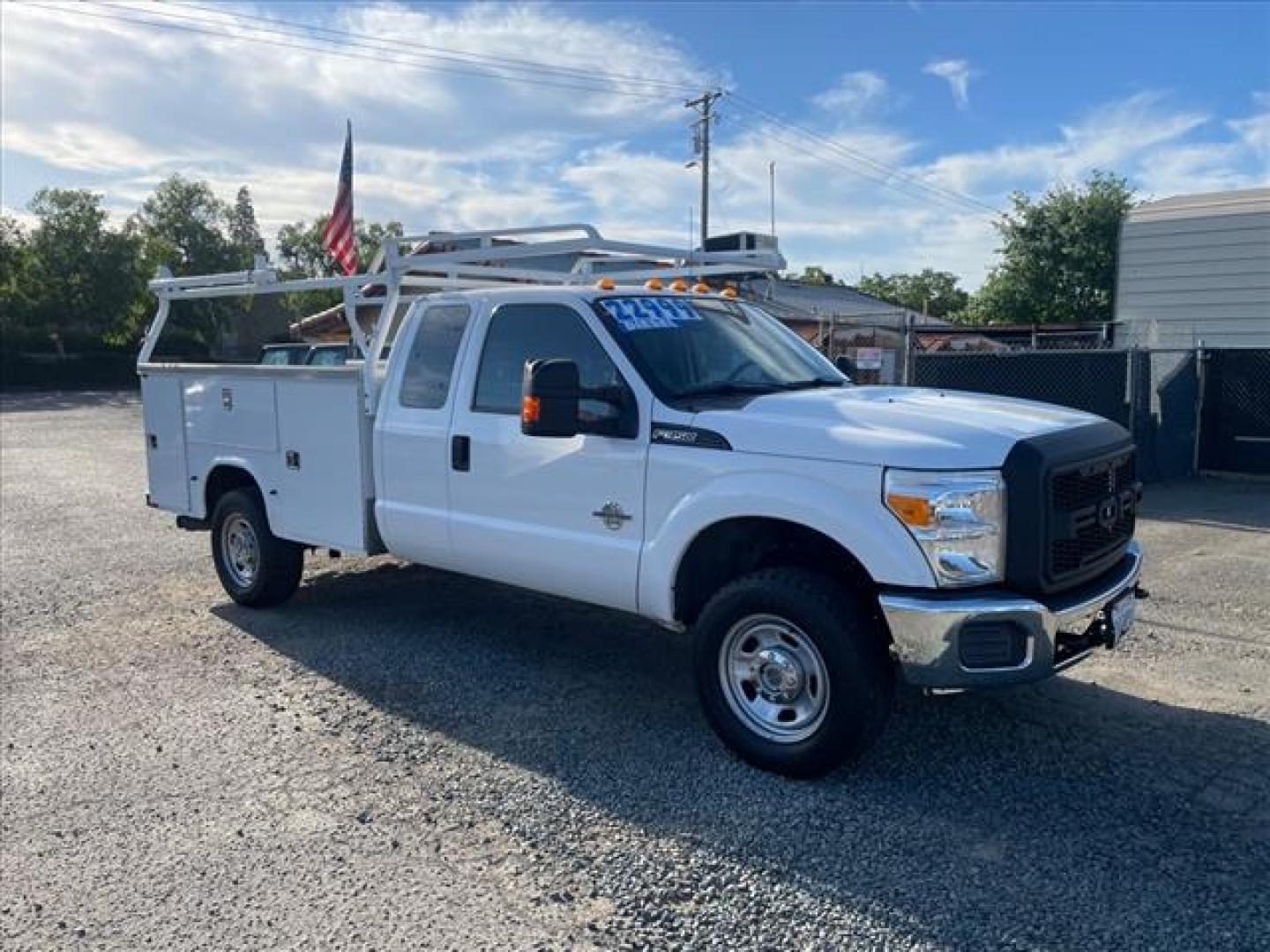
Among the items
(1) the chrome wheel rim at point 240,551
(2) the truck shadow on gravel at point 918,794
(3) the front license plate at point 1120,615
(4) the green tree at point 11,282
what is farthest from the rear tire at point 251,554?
(4) the green tree at point 11,282

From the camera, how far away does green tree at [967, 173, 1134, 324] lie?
30.1 meters

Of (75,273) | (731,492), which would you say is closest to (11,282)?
(75,273)

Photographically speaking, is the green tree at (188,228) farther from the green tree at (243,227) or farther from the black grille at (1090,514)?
the black grille at (1090,514)

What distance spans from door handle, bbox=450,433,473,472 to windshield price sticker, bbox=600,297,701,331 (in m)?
1.02

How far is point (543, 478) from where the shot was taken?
485cm

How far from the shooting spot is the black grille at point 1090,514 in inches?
150

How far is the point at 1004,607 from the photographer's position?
3.62 m

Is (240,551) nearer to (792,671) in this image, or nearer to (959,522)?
(792,671)

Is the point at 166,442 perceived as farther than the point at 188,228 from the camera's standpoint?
No

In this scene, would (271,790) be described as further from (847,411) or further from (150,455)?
(150,455)

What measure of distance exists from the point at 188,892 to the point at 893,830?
246 centimetres

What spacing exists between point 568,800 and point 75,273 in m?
50.7

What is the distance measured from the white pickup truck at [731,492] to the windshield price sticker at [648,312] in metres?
0.01

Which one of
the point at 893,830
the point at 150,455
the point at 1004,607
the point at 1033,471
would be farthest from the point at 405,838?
the point at 150,455
